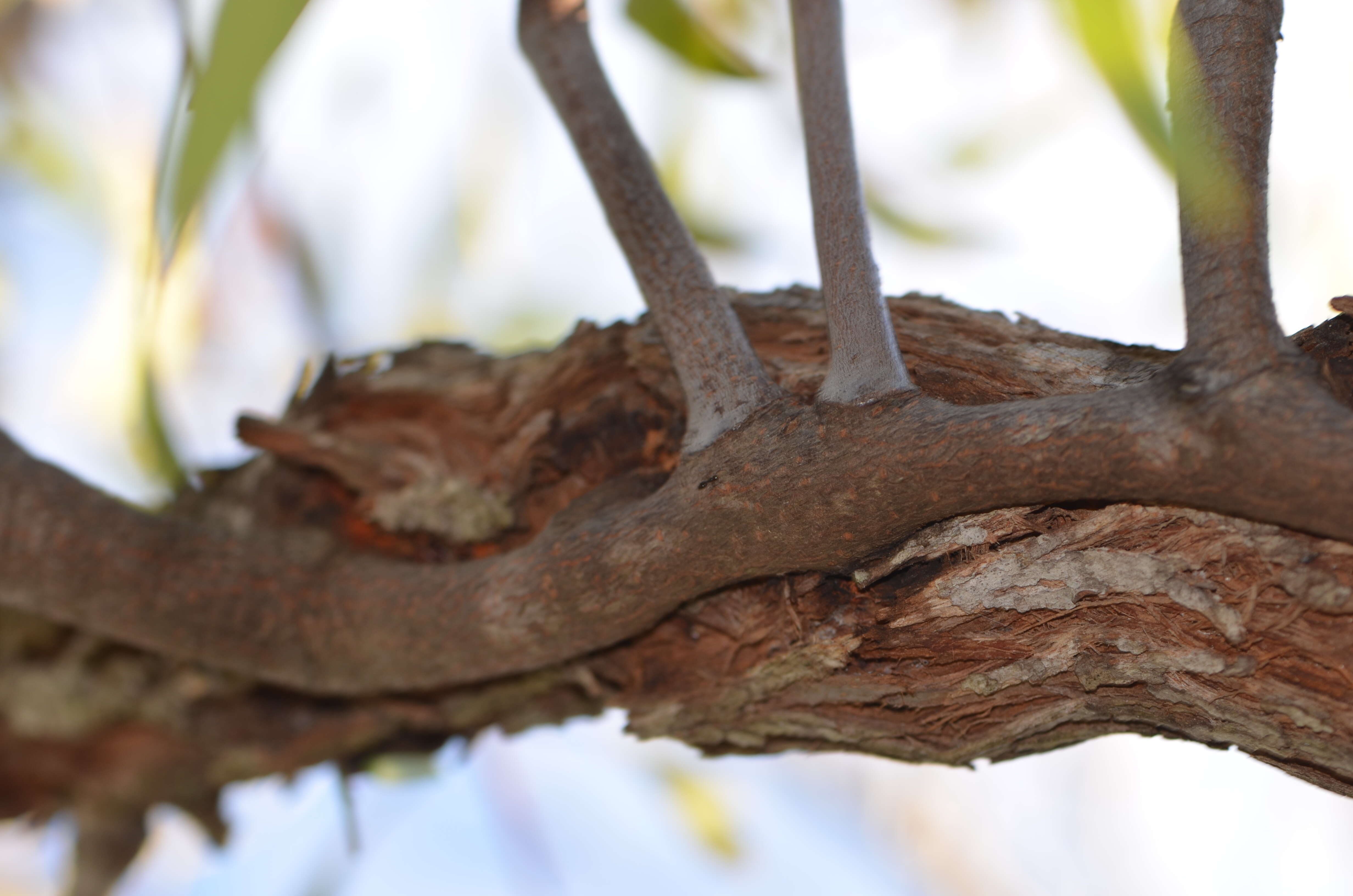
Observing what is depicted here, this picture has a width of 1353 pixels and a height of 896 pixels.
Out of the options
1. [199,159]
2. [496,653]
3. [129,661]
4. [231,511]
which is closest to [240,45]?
[199,159]

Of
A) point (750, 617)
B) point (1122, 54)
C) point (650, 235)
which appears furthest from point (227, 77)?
point (1122, 54)

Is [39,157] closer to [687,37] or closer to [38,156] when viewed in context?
[38,156]

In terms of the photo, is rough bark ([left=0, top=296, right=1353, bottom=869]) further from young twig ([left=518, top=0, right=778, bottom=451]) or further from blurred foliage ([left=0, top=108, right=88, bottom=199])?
blurred foliage ([left=0, top=108, right=88, bottom=199])

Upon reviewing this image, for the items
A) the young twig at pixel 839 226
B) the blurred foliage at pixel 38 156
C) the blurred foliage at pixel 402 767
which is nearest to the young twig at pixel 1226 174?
the young twig at pixel 839 226

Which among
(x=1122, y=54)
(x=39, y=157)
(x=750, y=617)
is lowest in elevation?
(x=750, y=617)

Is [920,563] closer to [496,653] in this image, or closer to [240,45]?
[496,653]

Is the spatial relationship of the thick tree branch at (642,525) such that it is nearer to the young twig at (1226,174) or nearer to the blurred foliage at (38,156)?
the young twig at (1226,174)

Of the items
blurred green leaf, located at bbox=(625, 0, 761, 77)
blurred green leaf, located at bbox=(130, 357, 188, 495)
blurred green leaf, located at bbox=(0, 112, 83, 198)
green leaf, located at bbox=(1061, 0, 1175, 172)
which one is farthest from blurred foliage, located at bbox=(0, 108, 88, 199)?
green leaf, located at bbox=(1061, 0, 1175, 172)
